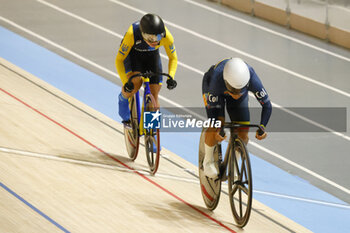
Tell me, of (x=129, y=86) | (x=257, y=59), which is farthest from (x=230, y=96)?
(x=257, y=59)

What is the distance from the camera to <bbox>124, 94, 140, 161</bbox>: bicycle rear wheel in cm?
624

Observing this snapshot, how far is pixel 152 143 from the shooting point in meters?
5.94

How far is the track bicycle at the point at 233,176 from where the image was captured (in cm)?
481

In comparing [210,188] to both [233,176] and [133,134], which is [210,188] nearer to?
[233,176]

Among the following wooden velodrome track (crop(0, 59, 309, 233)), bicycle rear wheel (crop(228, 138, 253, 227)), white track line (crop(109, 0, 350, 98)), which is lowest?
white track line (crop(109, 0, 350, 98))

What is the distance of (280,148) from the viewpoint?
7.86 metres

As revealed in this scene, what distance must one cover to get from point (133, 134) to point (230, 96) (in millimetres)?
1499

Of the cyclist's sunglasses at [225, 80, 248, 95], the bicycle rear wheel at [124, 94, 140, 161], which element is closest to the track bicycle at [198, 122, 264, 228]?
the cyclist's sunglasses at [225, 80, 248, 95]

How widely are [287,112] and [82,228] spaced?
4572mm

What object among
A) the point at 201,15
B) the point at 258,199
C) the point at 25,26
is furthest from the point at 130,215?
the point at 201,15

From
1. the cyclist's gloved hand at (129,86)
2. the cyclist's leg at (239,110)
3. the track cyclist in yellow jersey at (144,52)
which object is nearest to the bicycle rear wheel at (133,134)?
the track cyclist in yellow jersey at (144,52)

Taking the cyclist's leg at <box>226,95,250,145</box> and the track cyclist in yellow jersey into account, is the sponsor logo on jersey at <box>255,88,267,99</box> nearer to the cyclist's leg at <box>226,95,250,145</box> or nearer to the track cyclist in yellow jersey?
the cyclist's leg at <box>226,95,250,145</box>

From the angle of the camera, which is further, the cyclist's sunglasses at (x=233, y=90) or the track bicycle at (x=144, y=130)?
the track bicycle at (x=144, y=130)

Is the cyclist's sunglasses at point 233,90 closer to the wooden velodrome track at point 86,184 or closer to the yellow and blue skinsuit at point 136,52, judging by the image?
the wooden velodrome track at point 86,184
